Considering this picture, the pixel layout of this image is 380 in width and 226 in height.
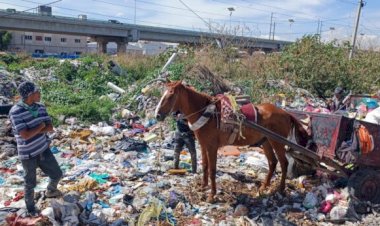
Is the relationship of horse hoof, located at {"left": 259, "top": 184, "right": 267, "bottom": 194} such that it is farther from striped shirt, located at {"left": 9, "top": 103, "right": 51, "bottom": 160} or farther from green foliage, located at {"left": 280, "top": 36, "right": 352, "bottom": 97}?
green foliage, located at {"left": 280, "top": 36, "right": 352, "bottom": 97}

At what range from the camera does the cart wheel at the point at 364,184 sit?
534 centimetres

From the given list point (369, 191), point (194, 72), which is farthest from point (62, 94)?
point (369, 191)

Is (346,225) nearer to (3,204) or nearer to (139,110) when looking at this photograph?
(3,204)

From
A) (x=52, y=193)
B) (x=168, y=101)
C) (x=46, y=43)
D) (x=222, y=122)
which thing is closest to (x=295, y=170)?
(x=222, y=122)

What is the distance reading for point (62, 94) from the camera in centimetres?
1370

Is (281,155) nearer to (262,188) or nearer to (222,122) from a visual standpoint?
(262,188)

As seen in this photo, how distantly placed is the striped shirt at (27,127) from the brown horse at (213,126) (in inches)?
55.9

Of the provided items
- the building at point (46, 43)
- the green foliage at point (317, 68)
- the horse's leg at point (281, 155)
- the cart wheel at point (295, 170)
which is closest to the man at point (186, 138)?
the horse's leg at point (281, 155)

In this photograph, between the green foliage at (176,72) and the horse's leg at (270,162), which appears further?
the green foliage at (176,72)

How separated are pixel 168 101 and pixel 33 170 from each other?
1841 millimetres

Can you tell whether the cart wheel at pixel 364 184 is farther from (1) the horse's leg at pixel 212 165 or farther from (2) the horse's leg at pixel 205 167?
(2) the horse's leg at pixel 205 167

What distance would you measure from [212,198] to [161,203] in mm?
791

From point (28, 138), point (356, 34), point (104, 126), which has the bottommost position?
point (104, 126)

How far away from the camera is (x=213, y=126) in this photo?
17.6 ft
